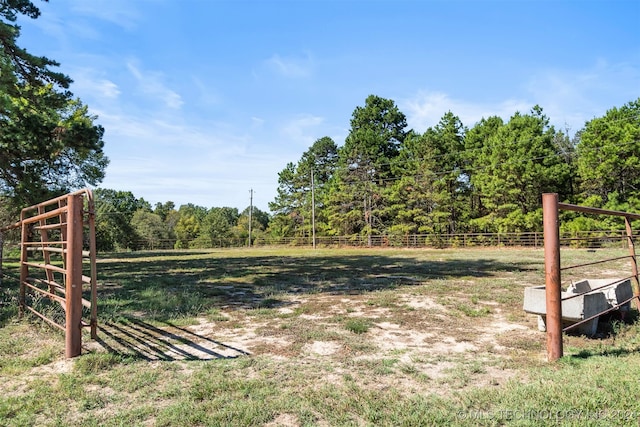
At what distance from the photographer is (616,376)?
3.08 m

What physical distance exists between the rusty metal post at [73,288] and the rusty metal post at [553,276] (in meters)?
4.67

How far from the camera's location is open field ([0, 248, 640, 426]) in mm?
2662

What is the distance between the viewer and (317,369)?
3625 millimetres

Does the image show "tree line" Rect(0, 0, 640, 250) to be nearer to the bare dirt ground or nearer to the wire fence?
the wire fence

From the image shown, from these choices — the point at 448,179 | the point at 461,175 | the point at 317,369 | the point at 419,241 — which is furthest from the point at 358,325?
the point at 461,175

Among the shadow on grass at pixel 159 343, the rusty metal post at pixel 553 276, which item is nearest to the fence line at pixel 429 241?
the rusty metal post at pixel 553 276

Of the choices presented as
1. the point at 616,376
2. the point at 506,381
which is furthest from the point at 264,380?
the point at 616,376

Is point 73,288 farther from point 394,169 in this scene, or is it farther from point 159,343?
point 394,169

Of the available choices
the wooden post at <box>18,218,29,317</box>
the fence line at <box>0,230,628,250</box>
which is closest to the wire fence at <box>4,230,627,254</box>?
the fence line at <box>0,230,628,250</box>

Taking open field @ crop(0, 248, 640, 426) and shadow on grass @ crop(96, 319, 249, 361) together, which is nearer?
open field @ crop(0, 248, 640, 426)

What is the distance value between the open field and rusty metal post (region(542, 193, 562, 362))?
0.19 m

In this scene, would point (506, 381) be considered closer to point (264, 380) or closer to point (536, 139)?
point (264, 380)

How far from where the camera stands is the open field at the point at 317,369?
2.66 meters

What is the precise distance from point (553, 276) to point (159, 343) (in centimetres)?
437
